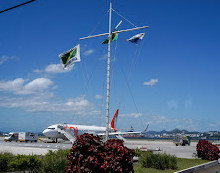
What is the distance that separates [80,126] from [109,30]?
3594 cm

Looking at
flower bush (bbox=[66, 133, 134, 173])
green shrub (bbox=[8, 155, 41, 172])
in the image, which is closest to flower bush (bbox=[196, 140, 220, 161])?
flower bush (bbox=[66, 133, 134, 173])

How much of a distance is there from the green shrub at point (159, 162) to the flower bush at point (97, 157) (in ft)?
23.5

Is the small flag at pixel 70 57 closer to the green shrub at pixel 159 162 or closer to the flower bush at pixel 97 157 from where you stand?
the green shrub at pixel 159 162

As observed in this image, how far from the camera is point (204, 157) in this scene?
23469 mm

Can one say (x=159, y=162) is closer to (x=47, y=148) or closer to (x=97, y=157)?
(x=97, y=157)

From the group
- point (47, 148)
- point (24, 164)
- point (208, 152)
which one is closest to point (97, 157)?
point (24, 164)

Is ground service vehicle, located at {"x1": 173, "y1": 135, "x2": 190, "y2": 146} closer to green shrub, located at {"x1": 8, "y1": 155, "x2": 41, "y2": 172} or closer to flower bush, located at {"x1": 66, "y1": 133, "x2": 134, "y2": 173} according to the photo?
green shrub, located at {"x1": 8, "y1": 155, "x2": 41, "y2": 172}

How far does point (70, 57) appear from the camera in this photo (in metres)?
22.9

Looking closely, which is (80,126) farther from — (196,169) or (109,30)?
(196,169)

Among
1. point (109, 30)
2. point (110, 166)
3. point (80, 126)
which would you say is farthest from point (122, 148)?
point (80, 126)

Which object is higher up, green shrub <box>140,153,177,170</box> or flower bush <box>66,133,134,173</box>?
flower bush <box>66,133,134,173</box>

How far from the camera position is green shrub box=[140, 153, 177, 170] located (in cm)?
1620

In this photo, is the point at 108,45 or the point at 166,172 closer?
the point at 166,172

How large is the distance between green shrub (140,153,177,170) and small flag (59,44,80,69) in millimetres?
11367
